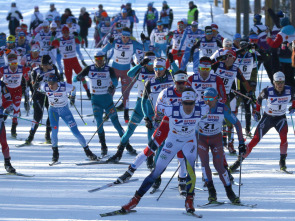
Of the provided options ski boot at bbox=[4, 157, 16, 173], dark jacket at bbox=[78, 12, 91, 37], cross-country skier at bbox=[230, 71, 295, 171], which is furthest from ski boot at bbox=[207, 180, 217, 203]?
dark jacket at bbox=[78, 12, 91, 37]

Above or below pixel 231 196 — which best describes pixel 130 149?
below

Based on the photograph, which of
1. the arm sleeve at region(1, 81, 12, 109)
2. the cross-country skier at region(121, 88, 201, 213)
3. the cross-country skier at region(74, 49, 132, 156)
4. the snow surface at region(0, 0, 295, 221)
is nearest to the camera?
the cross-country skier at region(121, 88, 201, 213)

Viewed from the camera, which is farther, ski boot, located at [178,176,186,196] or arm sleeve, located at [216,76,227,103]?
arm sleeve, located at [216,76,227,103]

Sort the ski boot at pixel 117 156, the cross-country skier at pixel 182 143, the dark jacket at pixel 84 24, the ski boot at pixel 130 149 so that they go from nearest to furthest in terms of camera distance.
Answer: the cross-country skier at pixel 182 143
the ski boot at pixel 117 156
the ski boot at pixel 130 149
the dark jacket at pixel 84 24

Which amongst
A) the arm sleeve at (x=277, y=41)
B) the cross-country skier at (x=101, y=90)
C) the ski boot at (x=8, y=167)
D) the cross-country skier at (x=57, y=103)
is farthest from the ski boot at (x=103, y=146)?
the arm sleeve at (x=277, y=41)

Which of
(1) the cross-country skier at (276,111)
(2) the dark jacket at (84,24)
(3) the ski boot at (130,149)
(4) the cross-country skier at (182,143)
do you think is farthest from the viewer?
(2) the dark jacket at (84,24)

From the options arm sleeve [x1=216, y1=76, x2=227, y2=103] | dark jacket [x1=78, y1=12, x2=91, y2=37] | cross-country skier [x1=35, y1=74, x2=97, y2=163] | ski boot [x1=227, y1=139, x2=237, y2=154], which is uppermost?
arm sleeve [x1=216, y1=76, x2=227, y2=103]

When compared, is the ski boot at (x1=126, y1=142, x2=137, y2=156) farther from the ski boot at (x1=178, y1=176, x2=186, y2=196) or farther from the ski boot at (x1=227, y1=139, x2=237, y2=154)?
the ski boot at (x1=178, y1=176, x2=186, y2=196)

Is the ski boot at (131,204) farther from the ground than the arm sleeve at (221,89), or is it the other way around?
the arm sleeve at (221,89)

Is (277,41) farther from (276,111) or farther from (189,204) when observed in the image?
(189,204)

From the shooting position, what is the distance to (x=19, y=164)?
13469 mm

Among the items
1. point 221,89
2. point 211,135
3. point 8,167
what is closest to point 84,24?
point 8,167

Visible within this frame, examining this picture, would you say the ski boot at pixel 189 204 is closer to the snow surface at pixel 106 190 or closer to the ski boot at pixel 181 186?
the snow surface at pixel 106 190

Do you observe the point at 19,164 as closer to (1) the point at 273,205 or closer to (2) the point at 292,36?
(1) the point at 273,205
